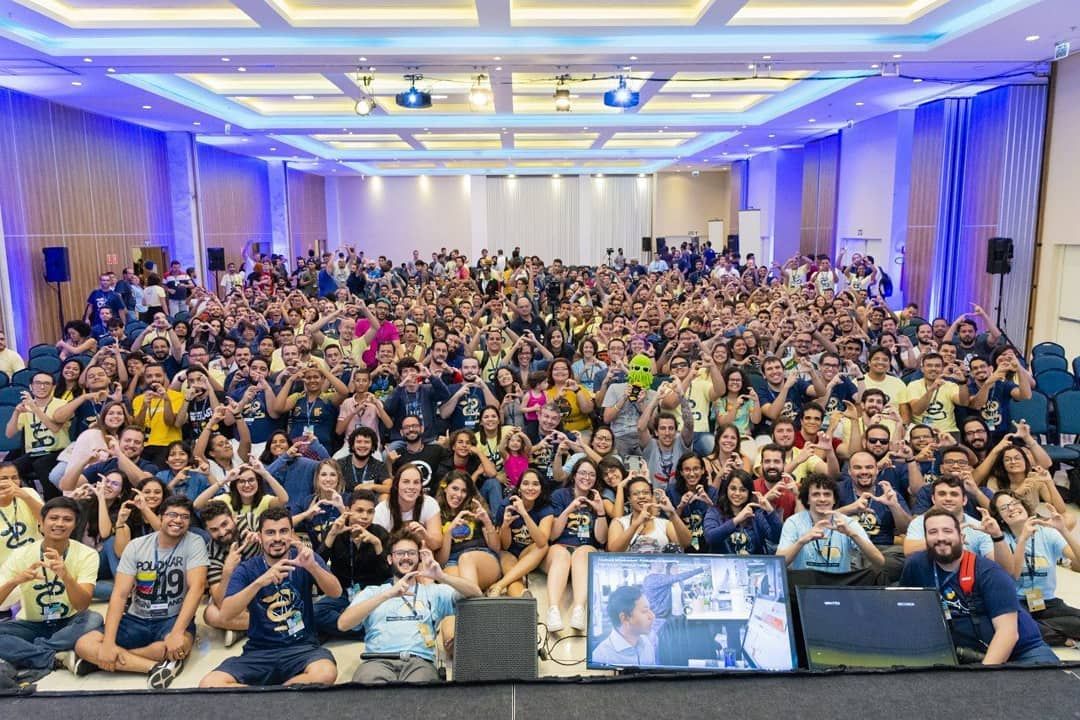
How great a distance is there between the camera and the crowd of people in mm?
3709

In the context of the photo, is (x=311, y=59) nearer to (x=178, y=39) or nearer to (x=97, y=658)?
(x=178, y=39)

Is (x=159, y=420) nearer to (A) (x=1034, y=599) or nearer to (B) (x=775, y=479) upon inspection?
(B) (x=775, y=479)

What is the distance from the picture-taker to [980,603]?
137 inches

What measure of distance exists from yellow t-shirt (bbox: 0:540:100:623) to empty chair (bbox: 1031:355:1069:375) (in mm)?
8173

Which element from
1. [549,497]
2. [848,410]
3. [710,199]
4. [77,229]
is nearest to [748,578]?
[549,497]

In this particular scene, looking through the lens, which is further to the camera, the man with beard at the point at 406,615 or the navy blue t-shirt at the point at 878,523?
the navy blue t-shirt at the point at 878,523

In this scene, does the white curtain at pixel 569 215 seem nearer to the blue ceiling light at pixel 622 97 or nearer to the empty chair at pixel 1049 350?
the blue ceiling light at pixel 622 97

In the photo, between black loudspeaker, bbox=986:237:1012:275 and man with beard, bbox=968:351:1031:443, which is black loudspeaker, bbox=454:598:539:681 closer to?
man with beard, bbox=968:351:1031:443

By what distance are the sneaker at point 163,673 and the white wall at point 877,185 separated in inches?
574

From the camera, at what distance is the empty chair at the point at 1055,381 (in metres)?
7.17

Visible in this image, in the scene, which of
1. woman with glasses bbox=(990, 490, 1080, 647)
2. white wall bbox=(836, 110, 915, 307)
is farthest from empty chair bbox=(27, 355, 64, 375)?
white wall bbox=(836, 110, 915, 307)

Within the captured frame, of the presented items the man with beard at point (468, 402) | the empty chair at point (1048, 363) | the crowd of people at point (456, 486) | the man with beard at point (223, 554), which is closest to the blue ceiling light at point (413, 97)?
the crowd of people at point (456, 486)

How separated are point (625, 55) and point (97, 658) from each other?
318 inches

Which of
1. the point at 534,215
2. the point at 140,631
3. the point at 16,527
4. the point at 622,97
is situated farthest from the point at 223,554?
the point at 534,215
